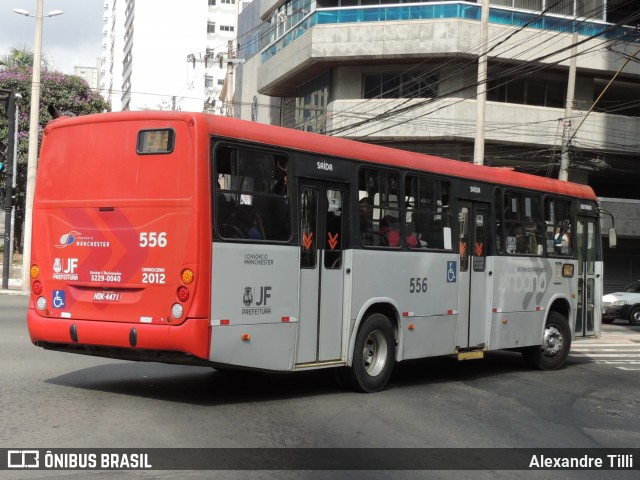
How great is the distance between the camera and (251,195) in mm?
9281

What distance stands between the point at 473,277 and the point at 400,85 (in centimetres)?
2271

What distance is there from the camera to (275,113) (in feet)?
144

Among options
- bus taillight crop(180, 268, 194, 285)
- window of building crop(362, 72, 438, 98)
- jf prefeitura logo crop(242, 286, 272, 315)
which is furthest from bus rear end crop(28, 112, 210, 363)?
window of building crop(362, 72, 438, 98)

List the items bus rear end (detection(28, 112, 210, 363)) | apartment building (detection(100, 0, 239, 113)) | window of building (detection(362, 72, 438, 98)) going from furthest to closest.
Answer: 1. apartment building (detection(100, 0, 239, 113))
2. window of building (detection(362, 72, 438, 98))
3. bus rear end (detection(28, 112, 210, 363))

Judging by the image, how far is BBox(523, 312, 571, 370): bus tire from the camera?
1446 cm

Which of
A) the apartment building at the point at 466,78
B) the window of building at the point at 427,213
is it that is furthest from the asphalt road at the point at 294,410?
the apartment building at the point at 466,78

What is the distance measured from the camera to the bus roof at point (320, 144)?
29.6 feet

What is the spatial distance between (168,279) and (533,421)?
4223mm

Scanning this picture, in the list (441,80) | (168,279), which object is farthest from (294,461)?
(441,80)

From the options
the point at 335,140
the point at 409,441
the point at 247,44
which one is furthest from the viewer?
the point at 247,44

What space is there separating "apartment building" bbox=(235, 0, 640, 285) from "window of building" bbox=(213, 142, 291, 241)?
73.1 ft

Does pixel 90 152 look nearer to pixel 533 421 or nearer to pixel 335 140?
pixel 335 140

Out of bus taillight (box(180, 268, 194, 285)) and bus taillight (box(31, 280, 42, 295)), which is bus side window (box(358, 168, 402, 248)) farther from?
bus taillight (box(31, 280, 42, 295))

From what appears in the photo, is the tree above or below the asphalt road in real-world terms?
above
